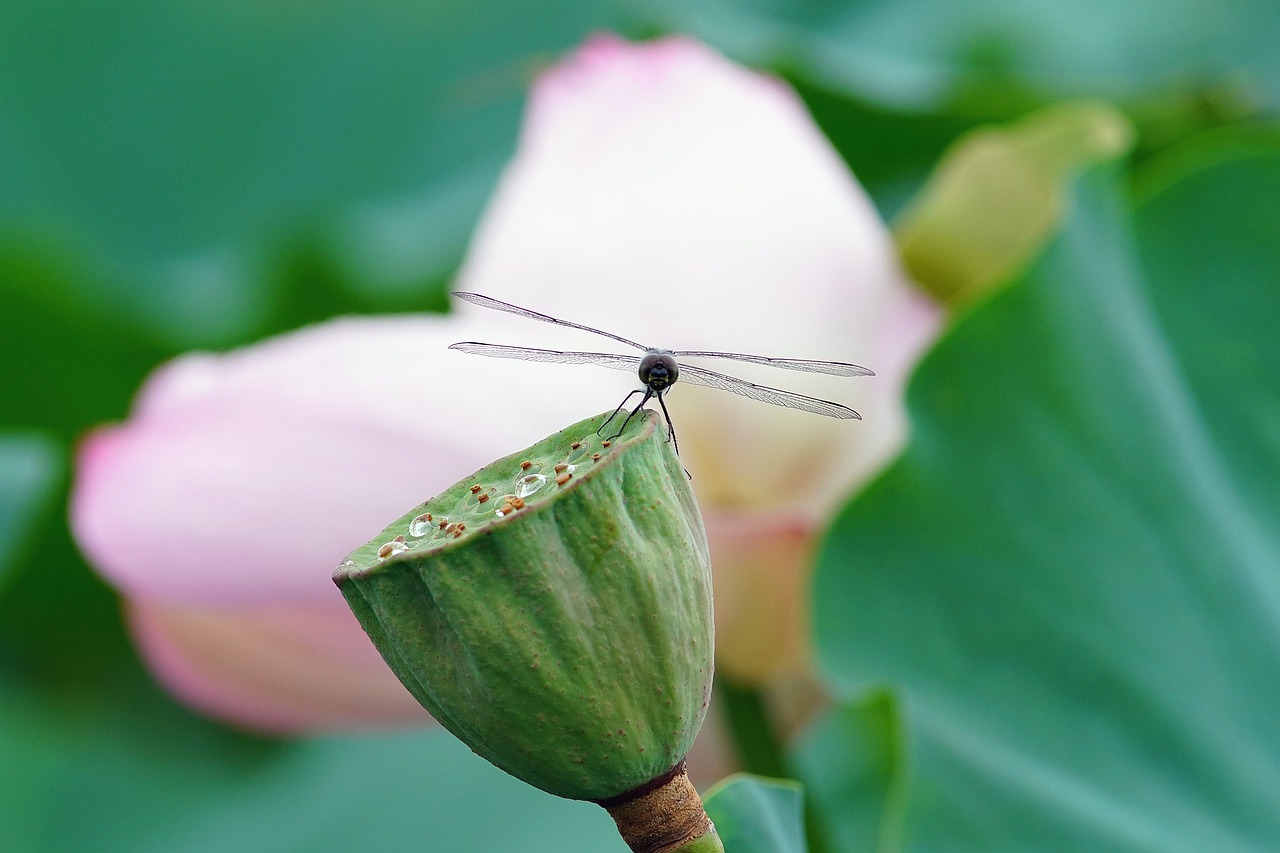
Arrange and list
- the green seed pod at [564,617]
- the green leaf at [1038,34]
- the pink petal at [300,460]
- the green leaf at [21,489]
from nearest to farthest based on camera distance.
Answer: the green seed pod at [564,617] → the pink petal at [300,460] → the green leaf at [21,489] → the green leaf at [1038,34]

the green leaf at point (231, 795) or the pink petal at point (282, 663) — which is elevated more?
the pink petal at point (282, 663)

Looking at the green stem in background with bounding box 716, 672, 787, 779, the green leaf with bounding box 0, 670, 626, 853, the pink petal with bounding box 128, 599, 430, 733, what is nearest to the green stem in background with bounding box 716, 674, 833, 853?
the green stem in background with bounding box 716, 672, 787, 779

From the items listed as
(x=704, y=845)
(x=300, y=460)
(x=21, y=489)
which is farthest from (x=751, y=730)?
(x=21, y=489)

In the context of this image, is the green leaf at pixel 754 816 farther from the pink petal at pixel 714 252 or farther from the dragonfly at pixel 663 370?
the pink petal at pixel 714 252

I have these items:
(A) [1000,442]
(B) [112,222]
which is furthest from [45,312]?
(A) [1000,442]

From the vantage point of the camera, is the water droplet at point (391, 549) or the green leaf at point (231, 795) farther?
the green leaf at point (231, 795)

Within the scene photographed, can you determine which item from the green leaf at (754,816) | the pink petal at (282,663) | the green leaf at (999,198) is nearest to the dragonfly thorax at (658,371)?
the green leaf at (754,816)
